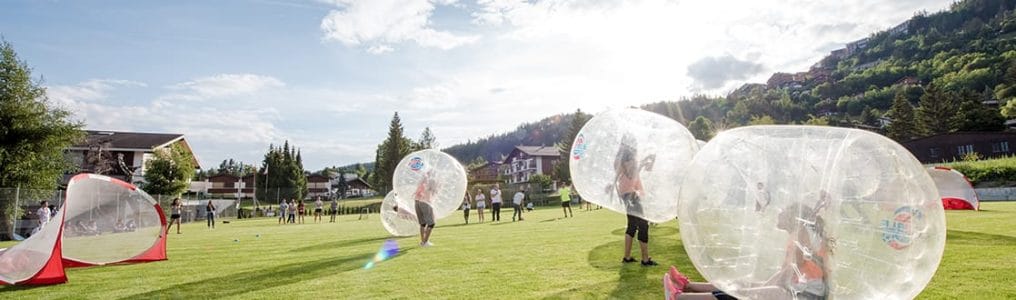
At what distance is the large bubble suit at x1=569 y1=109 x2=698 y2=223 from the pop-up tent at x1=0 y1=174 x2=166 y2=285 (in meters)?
8.89

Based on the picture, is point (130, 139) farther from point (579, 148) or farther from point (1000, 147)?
point (1000, 147)

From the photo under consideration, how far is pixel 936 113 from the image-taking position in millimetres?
67625

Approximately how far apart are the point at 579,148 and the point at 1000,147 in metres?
63.4

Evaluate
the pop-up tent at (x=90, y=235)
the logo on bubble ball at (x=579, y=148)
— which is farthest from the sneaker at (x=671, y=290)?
the pop-up tent at (x=90, y=235)

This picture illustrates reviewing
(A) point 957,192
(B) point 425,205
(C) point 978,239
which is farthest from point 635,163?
(A) point 957,192

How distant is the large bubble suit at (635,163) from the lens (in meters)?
7.36

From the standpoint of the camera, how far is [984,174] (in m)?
31.5

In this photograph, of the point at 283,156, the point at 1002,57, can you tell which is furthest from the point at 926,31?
the point at 283,156

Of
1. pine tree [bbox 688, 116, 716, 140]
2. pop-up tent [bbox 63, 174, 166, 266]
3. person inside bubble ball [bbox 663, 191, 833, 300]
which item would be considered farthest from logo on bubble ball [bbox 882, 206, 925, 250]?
pine tree [bbox 688, 116, 716, 140]

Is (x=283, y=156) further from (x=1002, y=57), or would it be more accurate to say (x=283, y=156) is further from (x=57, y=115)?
(x=1002, y=57)

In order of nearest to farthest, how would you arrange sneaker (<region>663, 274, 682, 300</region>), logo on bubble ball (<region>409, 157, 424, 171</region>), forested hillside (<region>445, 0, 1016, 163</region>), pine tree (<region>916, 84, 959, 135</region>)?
sneaker (<region>663, 274, 682, 300</region>) → logo on bubble ball (<region>409, 157, 424, 171</region>) → pine tree (<region>916, 84, 959, 135</region>) → forested hillside (<region>445, 0, 1016, 163</region>)

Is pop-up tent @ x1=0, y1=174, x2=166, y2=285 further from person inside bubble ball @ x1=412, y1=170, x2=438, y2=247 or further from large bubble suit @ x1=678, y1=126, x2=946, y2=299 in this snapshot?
large bubble suit @ x1=678, y1=126, x2=946, y2=299

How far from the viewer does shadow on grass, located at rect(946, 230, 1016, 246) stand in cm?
835

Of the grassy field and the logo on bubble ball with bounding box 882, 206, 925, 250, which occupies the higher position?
the logo on bubble ball with bounding box 882, 206, 925, 250
